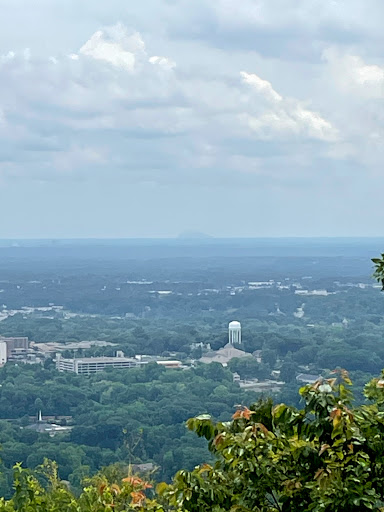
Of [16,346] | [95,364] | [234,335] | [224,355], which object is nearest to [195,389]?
[95,364]

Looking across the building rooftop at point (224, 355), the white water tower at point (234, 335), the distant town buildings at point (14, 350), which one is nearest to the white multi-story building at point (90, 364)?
the distant town buildings at point (14, 350)

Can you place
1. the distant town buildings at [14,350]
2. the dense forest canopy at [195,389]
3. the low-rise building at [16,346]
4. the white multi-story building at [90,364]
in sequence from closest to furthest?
the dense forest canopy at [195,389] → the white multi-story building at [90,364] → the distant town buildings at [14,350] → the low-rise building at [16,346]

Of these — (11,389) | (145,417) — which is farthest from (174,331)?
(145,417)

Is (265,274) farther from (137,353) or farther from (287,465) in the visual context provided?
(287,465)

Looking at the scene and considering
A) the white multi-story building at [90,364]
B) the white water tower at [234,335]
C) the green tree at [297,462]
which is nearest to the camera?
the green tree at [297,462]

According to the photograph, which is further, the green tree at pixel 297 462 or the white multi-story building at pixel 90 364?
the white multi-story building at pixel 90 364

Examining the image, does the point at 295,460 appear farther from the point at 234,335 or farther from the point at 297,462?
the point at 234,335

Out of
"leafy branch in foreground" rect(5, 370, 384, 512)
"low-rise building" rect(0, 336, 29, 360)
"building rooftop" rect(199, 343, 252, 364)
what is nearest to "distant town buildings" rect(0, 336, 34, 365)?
"low-rise building" rect(0, 336, 29, 360)

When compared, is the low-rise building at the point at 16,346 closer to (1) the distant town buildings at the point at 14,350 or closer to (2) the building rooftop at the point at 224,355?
(1) the distant town buildings at the point at 14,350

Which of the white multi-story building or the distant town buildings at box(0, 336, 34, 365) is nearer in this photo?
the white multi-story building

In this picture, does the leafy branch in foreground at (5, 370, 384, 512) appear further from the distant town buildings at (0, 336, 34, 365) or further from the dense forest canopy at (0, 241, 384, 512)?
the distant town buildings at (0, 336, 34, 365)

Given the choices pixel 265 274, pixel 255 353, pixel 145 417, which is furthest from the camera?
pixel 265 274
